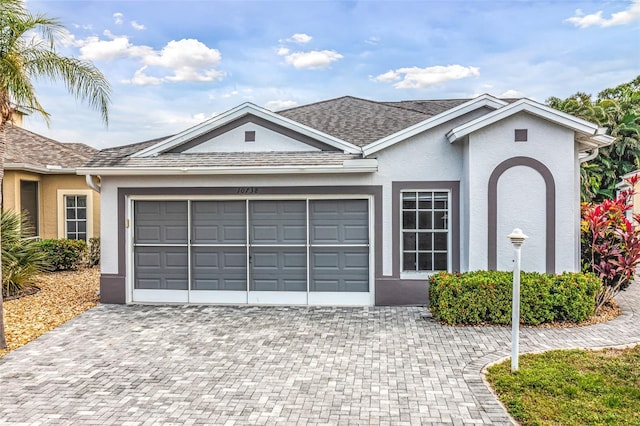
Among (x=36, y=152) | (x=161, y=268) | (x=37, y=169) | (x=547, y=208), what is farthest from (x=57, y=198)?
(x=547, y=208)

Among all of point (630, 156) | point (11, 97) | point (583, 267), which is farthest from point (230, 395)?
point (630, 156)

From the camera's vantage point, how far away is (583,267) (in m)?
9.44

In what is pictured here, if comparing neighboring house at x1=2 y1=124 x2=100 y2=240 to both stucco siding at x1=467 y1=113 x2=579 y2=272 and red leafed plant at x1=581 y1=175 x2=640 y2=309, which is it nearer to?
stucco siding at x1=467 y1=113 x2=579 y2=272

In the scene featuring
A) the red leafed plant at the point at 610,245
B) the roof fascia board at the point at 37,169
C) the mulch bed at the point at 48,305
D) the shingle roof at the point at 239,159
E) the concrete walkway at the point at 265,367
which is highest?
the roof fascia board at the point at 37,169

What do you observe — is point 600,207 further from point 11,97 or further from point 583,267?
point 11,97

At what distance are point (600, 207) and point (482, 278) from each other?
11.2 ft

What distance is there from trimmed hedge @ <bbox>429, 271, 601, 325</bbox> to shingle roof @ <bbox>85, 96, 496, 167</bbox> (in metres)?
3.72

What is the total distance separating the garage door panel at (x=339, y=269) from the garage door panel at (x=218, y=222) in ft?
5.74

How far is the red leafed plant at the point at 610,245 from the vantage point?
29.6 ft

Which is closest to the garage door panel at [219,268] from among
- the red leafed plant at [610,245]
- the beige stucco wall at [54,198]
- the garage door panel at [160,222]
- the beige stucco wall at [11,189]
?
the garage door panel at [160,222]

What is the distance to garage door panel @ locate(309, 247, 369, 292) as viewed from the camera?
9.91m

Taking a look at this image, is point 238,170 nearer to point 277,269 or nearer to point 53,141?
point 277,269

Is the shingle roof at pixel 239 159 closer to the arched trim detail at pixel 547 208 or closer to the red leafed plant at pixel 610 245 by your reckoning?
the arched trim detail at pixel 547 208

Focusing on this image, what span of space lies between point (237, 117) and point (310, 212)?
287cm
